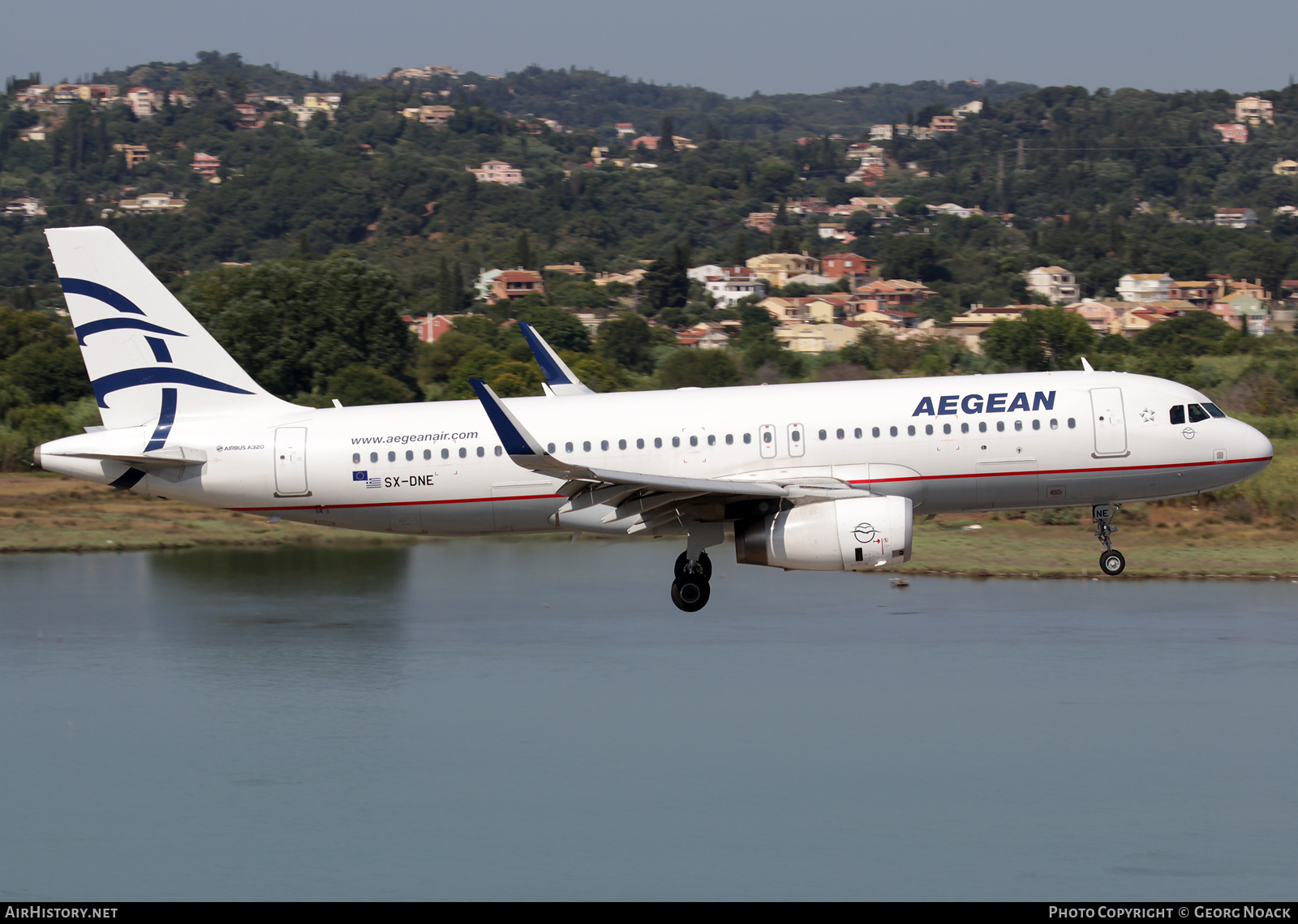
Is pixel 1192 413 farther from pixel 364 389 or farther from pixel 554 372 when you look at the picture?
pixel 364 389

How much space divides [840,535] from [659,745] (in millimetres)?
10216

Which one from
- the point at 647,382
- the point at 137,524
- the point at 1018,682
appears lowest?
the point at 1018,682

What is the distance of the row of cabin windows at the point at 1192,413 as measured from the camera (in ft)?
113

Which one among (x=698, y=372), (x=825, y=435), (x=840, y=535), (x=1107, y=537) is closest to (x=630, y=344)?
(x=698, y=372)

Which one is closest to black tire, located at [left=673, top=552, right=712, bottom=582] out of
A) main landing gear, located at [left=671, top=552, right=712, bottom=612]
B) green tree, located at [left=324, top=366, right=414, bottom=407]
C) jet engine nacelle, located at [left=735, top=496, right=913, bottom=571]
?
main landing gear, located at [left=671, top=552, right=712, bottom=612]

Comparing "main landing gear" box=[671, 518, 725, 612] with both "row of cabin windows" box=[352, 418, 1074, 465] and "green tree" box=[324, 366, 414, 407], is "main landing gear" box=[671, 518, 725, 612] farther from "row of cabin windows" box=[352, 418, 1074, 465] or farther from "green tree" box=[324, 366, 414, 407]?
"green tree" box=[324, 366, 414, 407]

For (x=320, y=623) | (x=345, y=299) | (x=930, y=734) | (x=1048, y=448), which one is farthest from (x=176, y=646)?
(x=345, y=299)

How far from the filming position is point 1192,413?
34625 millimetres

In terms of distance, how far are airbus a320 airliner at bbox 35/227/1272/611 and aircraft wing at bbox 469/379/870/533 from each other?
0.07m

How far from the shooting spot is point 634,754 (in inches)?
1548

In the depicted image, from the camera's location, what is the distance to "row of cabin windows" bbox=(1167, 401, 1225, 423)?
3444cm
